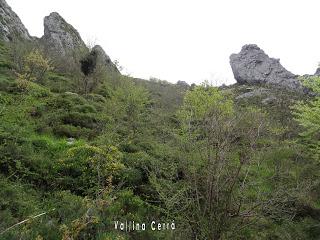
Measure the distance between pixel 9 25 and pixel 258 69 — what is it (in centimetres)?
3782

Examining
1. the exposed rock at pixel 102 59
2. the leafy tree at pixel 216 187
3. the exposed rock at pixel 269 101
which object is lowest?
the leafy tree at pixel 216 187

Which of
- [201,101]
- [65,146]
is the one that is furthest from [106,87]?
[65,146]

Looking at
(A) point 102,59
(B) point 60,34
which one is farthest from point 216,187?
(B) point 60,34

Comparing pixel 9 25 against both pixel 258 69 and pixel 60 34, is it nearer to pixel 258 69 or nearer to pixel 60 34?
pixel 60 34

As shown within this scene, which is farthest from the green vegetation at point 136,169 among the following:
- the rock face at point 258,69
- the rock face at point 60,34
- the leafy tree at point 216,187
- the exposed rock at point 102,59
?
the rock face at point 258,69

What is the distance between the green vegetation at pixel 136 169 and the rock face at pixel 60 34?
13.5 metres

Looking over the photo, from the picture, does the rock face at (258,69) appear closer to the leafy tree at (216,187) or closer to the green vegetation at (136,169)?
the green vegetation at (136,169)

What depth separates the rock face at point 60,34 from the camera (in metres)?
42.8

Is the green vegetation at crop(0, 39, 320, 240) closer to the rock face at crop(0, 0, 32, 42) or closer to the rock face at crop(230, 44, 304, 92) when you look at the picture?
the rock face at crop(0, 0, 32, 42)

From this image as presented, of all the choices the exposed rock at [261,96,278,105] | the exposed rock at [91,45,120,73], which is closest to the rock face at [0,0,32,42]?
the exposed rock at [91,45,120,73]

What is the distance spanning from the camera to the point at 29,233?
8383mm

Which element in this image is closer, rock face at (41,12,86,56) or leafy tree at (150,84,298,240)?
leafy tree at (150,84,298,240)

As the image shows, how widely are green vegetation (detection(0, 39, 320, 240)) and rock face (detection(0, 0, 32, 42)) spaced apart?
1215 cm

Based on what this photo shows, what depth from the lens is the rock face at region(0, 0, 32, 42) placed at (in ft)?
133
